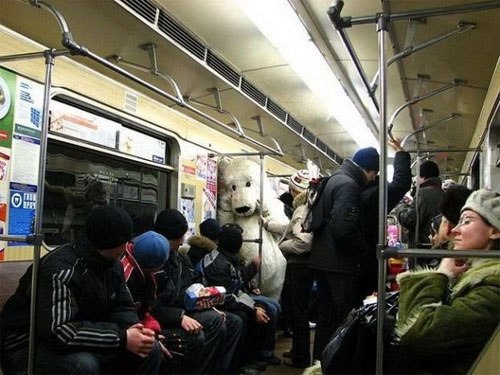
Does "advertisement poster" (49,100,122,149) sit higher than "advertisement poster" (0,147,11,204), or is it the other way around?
"advertisement poster" (49,100,122,149)

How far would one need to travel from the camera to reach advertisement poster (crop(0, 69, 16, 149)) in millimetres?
2713

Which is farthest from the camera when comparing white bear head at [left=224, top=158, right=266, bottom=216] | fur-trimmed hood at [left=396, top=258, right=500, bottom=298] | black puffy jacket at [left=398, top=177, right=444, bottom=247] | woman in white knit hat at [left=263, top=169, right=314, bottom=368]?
white bear head at [left=224, top=158, right=266, bottom=216]

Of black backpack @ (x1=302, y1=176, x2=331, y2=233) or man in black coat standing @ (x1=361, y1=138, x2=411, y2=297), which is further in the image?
black backpack @ (x1=302, y1=176, x2=331, y2=233)

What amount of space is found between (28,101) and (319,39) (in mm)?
1914

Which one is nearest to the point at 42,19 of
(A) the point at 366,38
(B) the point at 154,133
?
(B) the point at 154,133

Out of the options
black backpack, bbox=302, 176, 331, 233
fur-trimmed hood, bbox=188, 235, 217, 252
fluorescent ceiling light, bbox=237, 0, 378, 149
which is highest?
fluorescent ceiling light, bbox=237, 0, 378, 149

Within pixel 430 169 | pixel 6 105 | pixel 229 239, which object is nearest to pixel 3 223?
pixel 6 105

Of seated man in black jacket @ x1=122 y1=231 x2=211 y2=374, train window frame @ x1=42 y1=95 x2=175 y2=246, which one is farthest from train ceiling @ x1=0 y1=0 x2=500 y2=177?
seated man in black jacket @ x1=122 y1=231 x2=211 y2=374

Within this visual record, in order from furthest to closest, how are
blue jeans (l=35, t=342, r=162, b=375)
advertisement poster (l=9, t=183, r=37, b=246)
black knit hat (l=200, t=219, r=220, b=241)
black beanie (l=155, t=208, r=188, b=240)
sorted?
black knit hat (l=200, t=219, r=220, b=241)
black beanie (l=155, t=208, r=188, b=240)
advertisement poster (l=9, t=183, r=37, b=246)
blue jeans (l=35, t=342, r=162, b=375)

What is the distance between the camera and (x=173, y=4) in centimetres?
281

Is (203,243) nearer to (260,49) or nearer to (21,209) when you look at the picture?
(21,209)

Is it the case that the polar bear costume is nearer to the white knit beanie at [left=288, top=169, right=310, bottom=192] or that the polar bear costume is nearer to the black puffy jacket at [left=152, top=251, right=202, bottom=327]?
the white knit beanie at [left=288, top=169, right=310, bottom=192]

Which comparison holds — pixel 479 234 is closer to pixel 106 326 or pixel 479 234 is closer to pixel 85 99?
pixel 106 326

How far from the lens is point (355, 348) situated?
6.30 feet
